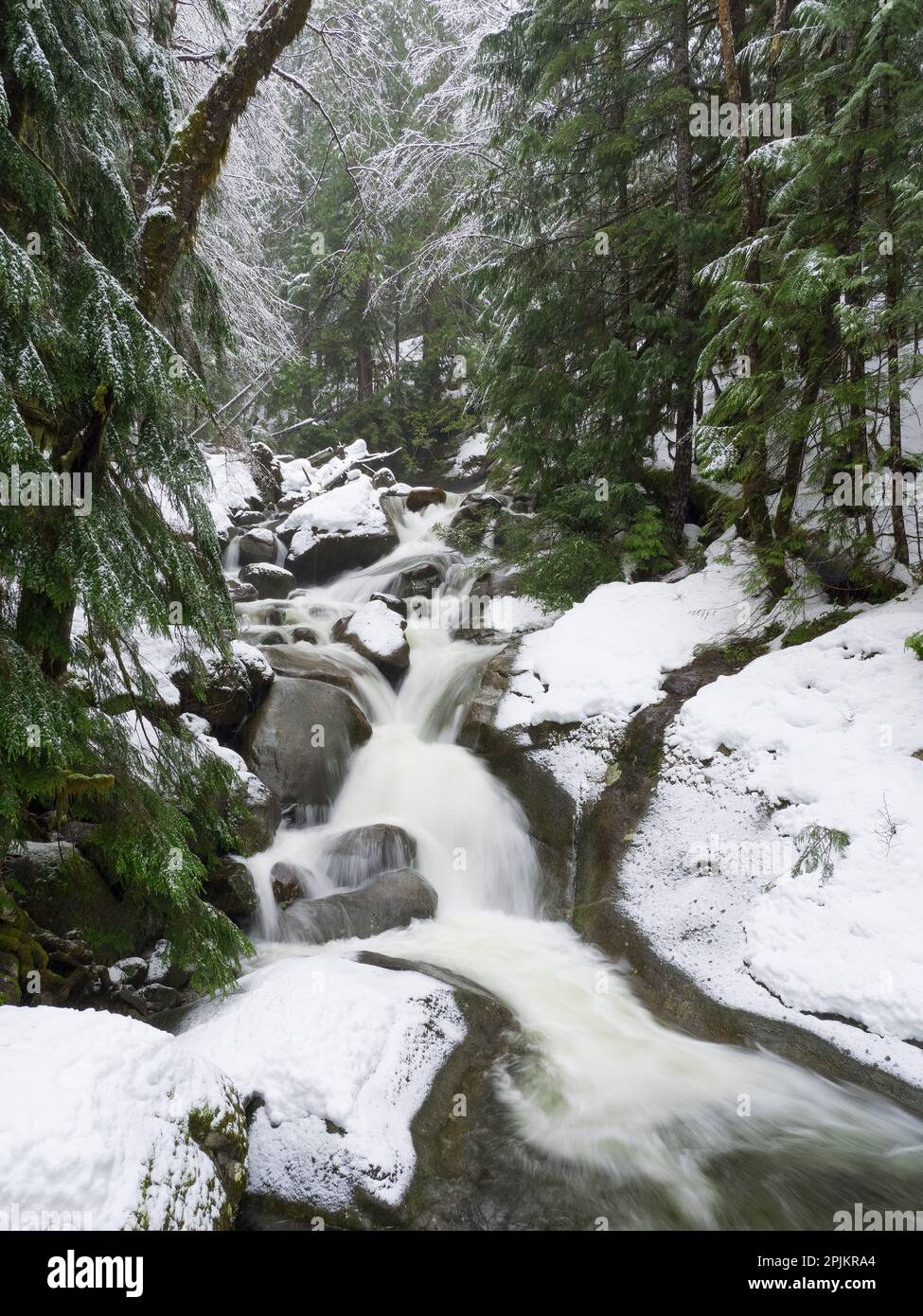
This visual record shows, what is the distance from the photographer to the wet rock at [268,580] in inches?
556

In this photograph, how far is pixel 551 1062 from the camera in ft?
15.6

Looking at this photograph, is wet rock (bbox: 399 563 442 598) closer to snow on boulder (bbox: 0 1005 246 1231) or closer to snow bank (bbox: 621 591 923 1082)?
snow bank (bbox: 621 591 923 1082)

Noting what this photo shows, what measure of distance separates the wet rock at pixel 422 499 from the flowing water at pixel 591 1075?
9.64 metres

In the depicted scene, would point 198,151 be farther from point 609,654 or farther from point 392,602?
point 392,602

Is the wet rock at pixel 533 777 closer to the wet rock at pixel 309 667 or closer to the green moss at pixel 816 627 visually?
the wet rock at pixel 309 667

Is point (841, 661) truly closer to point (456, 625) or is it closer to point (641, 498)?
point (641, 498)

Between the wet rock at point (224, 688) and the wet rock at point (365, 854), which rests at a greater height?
the wet rock at point (224, 688)

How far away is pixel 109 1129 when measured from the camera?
8.04 feet

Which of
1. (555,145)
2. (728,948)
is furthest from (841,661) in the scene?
(555,145)

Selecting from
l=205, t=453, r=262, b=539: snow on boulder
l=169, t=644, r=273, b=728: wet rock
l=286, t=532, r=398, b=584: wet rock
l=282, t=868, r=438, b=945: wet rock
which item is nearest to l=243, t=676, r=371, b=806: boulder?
l=169, t=644, r=273, b=728: wet rock

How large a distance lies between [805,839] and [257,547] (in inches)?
526

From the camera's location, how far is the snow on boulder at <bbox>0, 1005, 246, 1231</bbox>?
2195mm

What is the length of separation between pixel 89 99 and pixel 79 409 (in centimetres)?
138

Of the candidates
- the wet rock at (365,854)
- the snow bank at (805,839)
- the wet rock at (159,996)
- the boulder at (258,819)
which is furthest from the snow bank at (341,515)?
the wet rock at (159,996)
